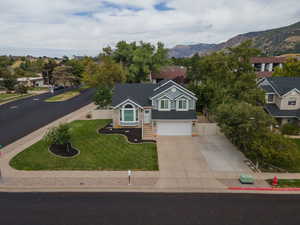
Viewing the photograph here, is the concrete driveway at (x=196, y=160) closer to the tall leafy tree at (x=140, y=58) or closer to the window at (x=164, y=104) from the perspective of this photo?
the window at (x=164, y=104)

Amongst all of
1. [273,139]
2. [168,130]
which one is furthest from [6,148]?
[273,139]

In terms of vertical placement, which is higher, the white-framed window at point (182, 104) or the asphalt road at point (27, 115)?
the white-framed window at point (182, 104)

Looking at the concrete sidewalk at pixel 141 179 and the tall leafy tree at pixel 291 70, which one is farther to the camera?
the tall leafy tree at pixel 291 70

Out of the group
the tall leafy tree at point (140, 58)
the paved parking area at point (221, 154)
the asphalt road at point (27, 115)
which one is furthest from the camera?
the tall leafy tree at point (140, 58)

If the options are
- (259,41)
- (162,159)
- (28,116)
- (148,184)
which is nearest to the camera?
(148,184)

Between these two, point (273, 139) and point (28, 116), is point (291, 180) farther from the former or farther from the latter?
point (28, 116)

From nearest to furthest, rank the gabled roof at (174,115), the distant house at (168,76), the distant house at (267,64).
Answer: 1. the gabled roof at (174,115)
2. the distant house at (267,64)
3. the distant house at (168,76)

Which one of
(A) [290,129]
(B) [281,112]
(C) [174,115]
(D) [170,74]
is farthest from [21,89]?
(A) [290,129]
